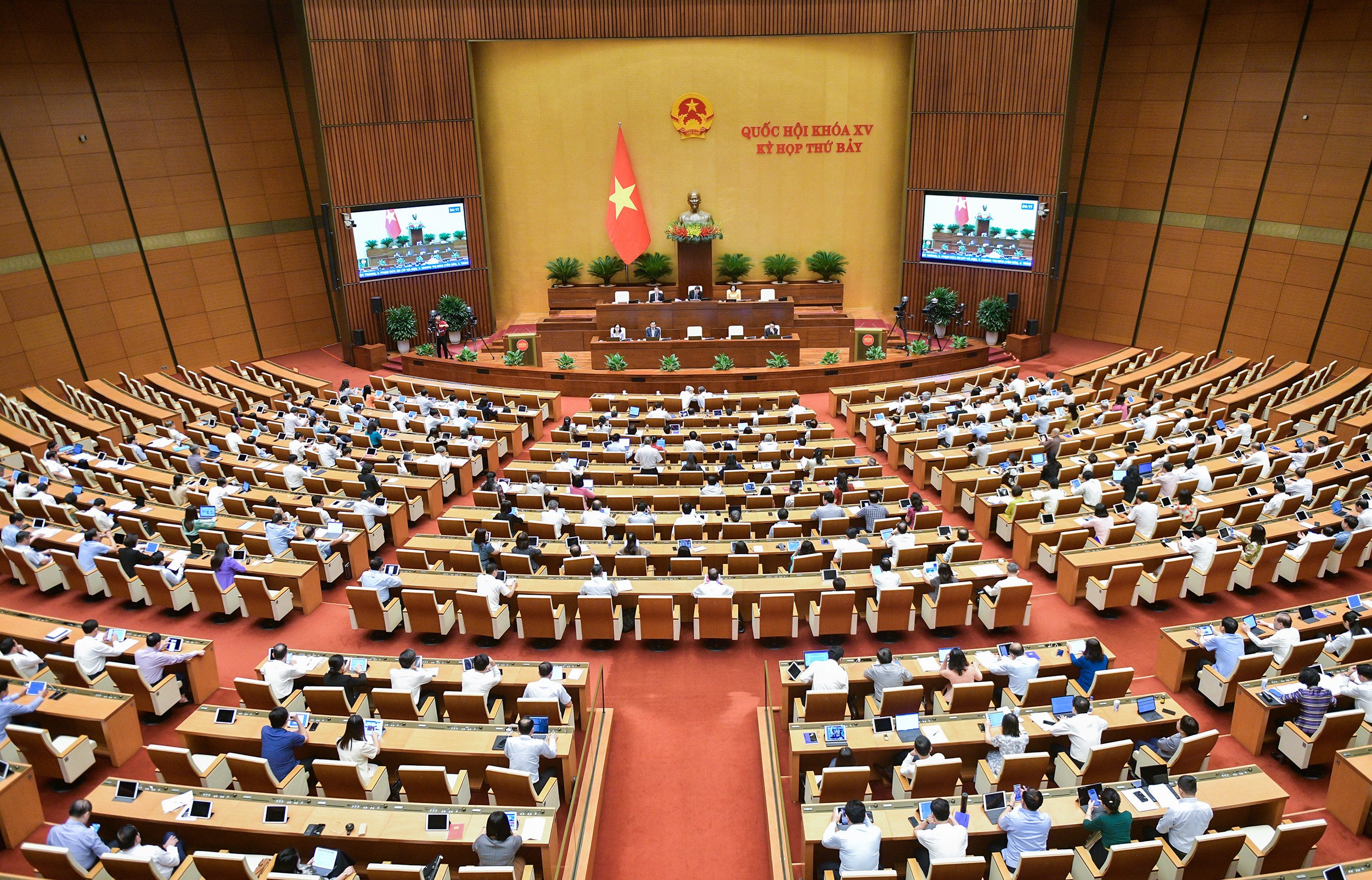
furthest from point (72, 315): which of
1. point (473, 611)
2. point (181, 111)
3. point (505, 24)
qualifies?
point (473, 611)

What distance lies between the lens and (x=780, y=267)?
79.0 ft

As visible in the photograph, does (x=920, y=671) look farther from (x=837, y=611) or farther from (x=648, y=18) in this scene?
(x=648, y=18)

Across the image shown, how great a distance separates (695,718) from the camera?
8.62 m

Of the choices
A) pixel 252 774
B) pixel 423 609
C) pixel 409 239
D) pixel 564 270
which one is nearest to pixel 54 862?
pixel 252 774

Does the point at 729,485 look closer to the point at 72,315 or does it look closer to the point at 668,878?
the point at 668,878

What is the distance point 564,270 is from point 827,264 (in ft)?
24.1

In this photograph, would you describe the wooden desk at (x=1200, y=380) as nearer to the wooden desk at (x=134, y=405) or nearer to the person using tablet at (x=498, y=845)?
the person using tablet at (x=498, y=845)

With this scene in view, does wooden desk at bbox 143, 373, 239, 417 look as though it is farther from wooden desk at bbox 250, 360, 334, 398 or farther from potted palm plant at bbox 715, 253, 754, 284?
potted palm plant at bbox 715, 253, 754, 284

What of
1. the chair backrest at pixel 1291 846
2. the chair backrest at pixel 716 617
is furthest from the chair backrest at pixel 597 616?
the chair backrest at pixel 1291 846

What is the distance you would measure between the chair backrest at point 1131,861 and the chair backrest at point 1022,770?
0.91 meters

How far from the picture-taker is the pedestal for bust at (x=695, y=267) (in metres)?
23.5

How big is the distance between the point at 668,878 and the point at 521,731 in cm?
161

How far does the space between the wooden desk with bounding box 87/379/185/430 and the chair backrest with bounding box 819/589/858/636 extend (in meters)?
13.3

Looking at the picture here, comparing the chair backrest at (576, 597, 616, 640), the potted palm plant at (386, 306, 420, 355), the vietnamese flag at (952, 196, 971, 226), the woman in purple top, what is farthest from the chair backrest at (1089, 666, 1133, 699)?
the potted palm plant at (386, 306, 420, 355)
